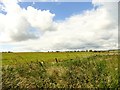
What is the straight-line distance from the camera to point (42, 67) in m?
12.8

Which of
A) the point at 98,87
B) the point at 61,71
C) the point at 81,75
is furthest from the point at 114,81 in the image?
the point at 61,71

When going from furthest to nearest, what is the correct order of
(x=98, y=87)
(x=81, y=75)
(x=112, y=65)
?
(x=112, y=65)
(x=81, y=75)
(x=98, y=87)

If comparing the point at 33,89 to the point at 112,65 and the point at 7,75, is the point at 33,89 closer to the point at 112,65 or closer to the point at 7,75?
the point at 7,75

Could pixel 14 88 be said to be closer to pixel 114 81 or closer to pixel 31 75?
pixel 31 75

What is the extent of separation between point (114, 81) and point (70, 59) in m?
3.44

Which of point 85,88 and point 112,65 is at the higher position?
point 112,65

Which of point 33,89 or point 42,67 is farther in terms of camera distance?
point 42,67

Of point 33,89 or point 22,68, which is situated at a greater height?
point 22,68

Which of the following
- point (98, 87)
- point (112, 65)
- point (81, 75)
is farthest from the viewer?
point (112, 65)

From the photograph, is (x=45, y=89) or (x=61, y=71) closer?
(x=45, y=89)

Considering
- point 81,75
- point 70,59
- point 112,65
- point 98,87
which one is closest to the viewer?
point 98,87

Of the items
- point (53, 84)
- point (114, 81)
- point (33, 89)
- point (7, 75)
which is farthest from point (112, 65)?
point (7, 75)

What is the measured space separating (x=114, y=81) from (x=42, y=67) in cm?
334

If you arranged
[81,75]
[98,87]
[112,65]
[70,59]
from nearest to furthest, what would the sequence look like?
[98,87] → [81,75] → [112,65] → [70,59]
